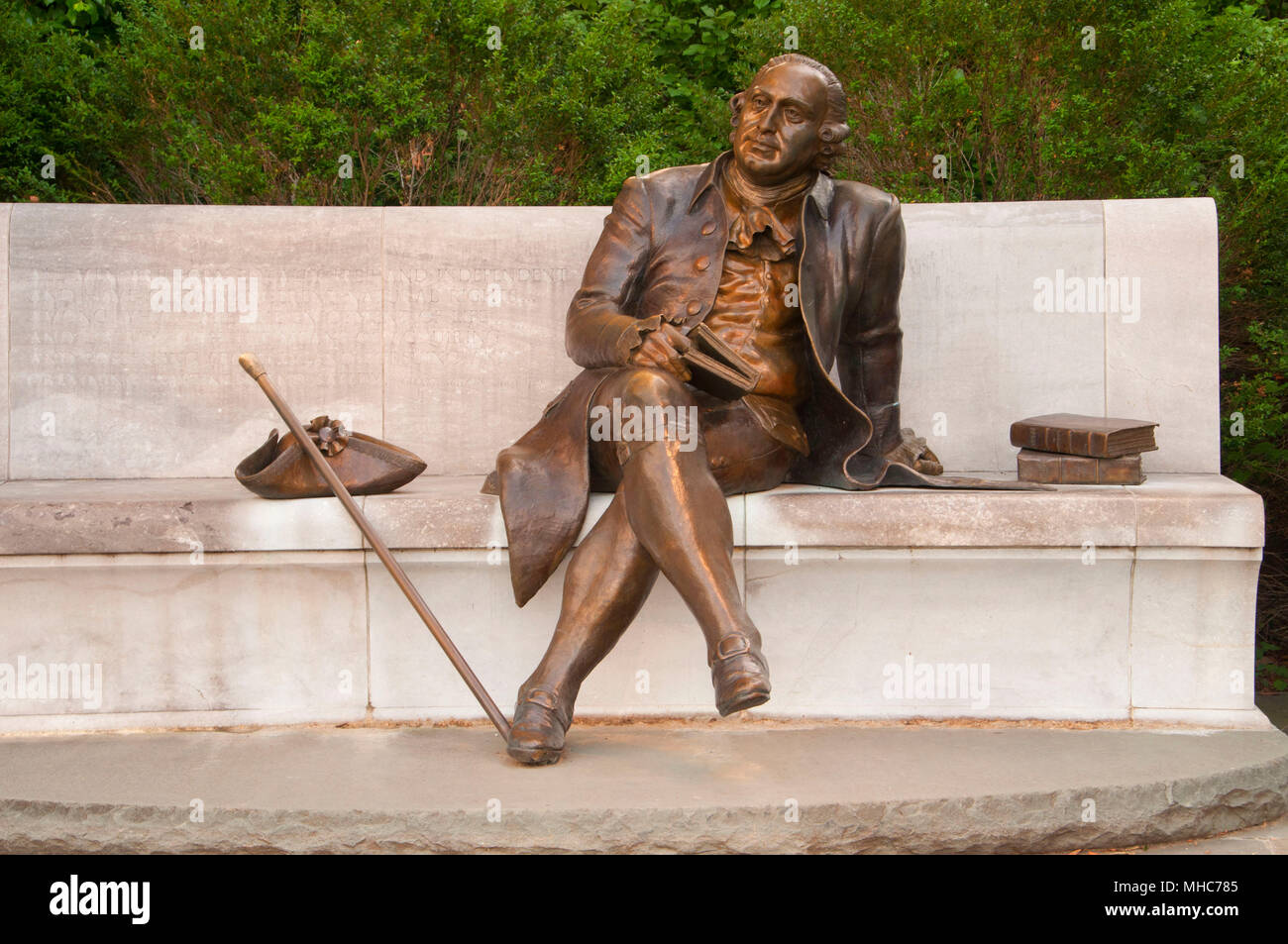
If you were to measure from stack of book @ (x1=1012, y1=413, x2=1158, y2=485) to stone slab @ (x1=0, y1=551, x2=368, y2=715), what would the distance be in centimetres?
227

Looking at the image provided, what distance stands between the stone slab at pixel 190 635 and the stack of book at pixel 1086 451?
7.44ft

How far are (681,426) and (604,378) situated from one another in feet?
1.30

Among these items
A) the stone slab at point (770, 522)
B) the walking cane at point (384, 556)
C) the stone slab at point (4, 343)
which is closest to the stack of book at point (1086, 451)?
the stone slab at point (770, 522)

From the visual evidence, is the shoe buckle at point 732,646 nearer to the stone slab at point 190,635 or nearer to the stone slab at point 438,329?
the stone slab at point 190,635

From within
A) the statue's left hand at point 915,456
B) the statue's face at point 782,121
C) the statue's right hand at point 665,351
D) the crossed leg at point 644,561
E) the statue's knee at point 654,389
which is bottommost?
the crossed leg at point 644,561

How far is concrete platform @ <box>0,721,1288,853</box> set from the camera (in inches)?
156

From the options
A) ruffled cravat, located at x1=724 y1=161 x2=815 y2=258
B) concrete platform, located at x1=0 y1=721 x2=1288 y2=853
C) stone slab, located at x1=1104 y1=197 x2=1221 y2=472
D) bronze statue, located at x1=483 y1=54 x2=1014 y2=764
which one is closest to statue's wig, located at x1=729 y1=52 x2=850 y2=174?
bronze statue, located at x1=483 y1=54 x2=1014 y2=764

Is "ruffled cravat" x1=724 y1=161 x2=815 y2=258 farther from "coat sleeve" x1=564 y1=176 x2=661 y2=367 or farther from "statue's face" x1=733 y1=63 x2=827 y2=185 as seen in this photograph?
"coat sleeve" x1=564 y1=176 x2=661 y2=367

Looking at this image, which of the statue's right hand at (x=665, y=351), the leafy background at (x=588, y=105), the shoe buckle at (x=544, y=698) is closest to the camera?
the shoe buckle at (x=544, y=698)

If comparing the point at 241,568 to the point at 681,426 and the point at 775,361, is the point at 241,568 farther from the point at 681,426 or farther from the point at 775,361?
the point at 775,361

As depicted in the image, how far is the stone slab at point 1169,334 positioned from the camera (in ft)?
18.2

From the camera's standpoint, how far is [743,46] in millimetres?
Answer: 8344

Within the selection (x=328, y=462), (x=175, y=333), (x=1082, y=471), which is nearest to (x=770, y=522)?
(x=1082, y=471)

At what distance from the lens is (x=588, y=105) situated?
771 centimetres
